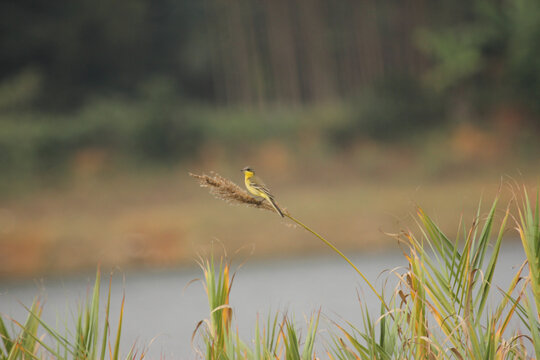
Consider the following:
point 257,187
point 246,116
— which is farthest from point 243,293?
point 257,187

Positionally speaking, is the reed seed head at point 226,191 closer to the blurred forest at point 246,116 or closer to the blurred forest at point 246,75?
the blurred forest at point 246,116

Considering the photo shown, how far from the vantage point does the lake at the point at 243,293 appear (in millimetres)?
13727

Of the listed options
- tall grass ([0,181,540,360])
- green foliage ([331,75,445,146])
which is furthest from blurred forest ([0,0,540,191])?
tall grass ([0,181,540,360])

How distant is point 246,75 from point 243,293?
18.1 m

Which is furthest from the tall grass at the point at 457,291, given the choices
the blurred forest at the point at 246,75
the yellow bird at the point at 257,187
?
the blurred forest at the point at 246,75

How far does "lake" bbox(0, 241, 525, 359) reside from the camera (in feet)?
45.0

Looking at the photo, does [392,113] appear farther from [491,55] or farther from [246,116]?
Answer: [246,116]

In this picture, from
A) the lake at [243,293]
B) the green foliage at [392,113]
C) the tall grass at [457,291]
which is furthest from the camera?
the green foliage at [392,113]

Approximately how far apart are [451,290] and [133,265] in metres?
22.3

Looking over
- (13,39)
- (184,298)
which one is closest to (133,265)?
(184,298)

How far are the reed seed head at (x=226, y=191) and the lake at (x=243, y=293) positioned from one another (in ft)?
25.8

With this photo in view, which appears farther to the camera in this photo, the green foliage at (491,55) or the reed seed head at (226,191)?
the green foliage at (491,55)

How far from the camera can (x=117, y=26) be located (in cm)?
3089

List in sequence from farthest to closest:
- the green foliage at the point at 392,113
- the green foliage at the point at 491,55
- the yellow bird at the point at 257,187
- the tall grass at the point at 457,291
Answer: the green foliage at the point at 392,113 → the green foliage at the point at 491,55 → the yellow bird at the point at 257,187 → the tall grass at the point at 457,291
